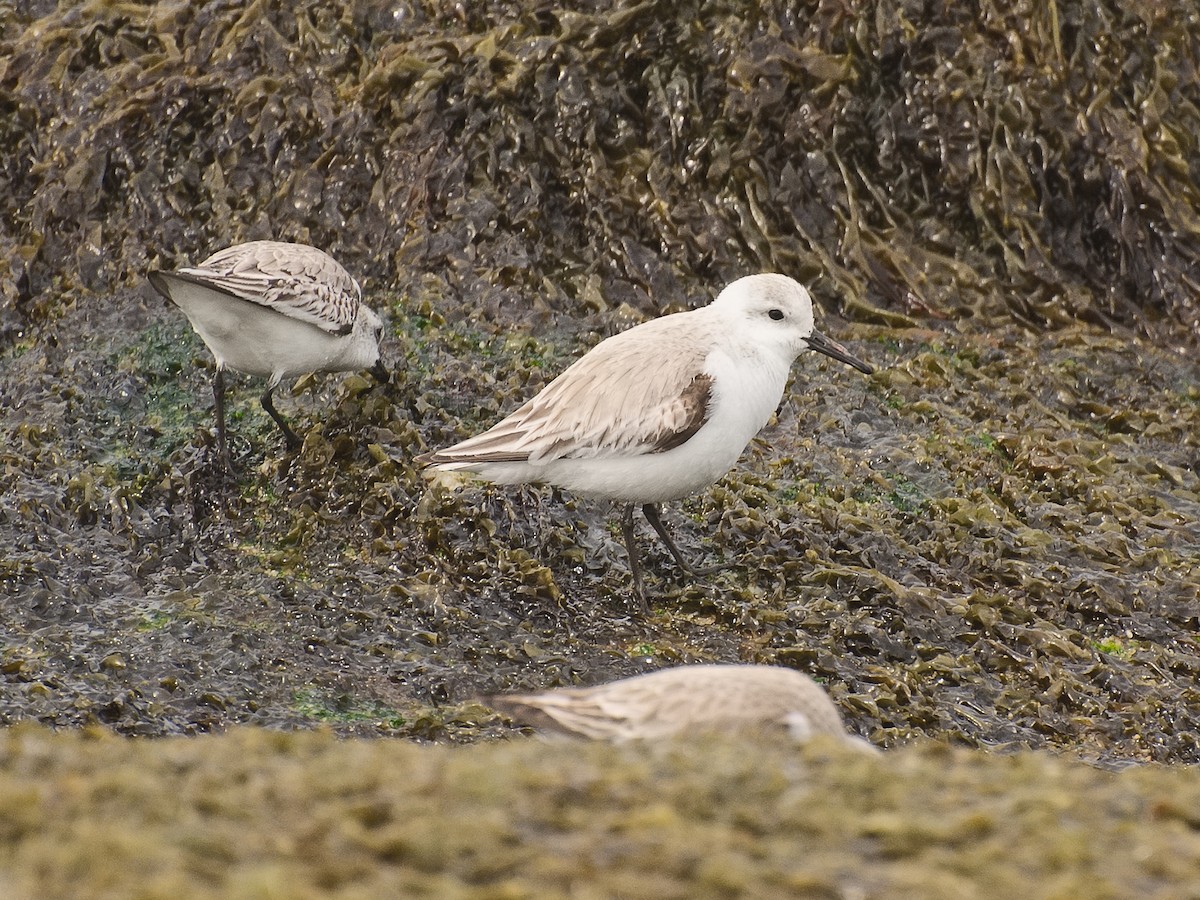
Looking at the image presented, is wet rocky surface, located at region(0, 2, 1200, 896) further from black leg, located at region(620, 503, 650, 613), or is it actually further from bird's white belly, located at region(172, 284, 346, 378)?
bird's white belly, located at region(172, 284, 346, 378)

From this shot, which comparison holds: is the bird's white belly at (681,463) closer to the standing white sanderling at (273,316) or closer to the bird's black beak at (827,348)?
the bird's black beak at (827,348)

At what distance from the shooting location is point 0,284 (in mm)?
7477

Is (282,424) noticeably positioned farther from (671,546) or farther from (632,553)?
(671,546)

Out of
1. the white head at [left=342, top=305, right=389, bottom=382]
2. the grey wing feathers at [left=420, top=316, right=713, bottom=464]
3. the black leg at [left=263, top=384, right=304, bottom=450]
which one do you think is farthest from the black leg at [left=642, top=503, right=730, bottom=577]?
the black leg at [left=263, top=384, right=304, bottom=450]

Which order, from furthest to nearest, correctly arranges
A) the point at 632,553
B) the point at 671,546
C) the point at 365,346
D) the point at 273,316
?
the point at 365,346
the point at 273,316
the point at 671,546
the point at 632,553

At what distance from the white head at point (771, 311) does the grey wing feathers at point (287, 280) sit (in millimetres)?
1928

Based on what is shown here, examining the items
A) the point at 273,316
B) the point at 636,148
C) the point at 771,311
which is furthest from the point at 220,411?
the point at 636,148

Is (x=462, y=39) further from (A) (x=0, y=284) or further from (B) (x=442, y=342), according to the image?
(A) (x=0, y=284)

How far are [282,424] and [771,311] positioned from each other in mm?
2434

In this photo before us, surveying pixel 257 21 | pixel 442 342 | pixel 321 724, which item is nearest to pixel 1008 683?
pixel 321 724

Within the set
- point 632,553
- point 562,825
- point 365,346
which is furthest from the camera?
point 365,346

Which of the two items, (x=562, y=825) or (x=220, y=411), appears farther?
(x=220, y=411)

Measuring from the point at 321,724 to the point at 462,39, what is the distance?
4430mm

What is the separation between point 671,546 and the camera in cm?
615
